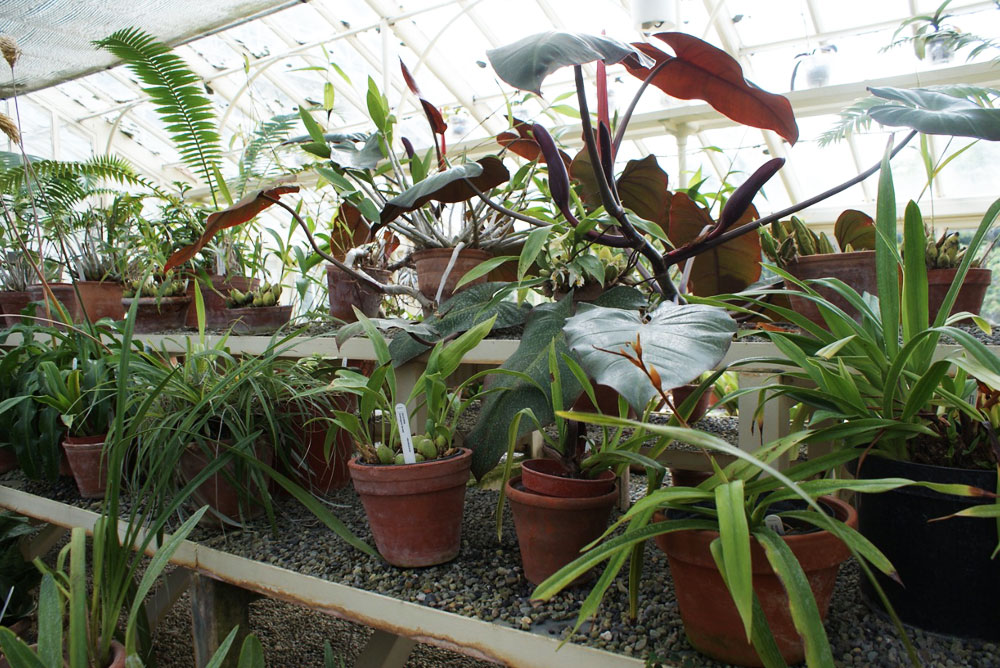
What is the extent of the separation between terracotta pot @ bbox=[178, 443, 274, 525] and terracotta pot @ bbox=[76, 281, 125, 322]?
41.1 inches

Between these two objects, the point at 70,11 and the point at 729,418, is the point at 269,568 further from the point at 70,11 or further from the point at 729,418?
the point at 70,11

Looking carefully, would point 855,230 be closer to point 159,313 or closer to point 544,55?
point 544,55

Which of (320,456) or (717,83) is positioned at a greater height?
(717,83)

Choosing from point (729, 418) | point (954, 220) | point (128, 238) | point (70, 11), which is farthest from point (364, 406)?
point (954, 220)

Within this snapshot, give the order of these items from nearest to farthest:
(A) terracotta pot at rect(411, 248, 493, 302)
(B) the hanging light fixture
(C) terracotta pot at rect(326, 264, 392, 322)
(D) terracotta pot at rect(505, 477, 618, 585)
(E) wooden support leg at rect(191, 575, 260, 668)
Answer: (D) terracotta pot at rect(505, 477, 618, 585)
(E) wooden support leg at rect(191, 575, 260, 668)
(A) terracotta pot at rect(411, 248, 493, 302)
(C) terracotta pot at rect(326, 264, 392, 322)
(B) the hanging light fixture

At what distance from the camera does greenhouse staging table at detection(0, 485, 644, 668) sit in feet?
2.53

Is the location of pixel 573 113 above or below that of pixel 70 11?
below

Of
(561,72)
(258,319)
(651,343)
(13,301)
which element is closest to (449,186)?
(651,343)

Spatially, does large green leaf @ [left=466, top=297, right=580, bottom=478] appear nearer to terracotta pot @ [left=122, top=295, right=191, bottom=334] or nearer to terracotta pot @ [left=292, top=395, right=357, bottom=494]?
terracotta pot @ [left=292, top=395, right=357, bottom=494]

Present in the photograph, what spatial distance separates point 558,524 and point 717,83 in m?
0.75

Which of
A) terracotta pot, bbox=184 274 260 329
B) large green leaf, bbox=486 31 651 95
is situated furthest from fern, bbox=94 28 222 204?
large green leaf, bbox=486 31 651 95

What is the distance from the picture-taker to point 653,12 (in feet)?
10.2

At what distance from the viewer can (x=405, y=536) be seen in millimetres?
964

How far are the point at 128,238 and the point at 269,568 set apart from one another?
1.44 metres
